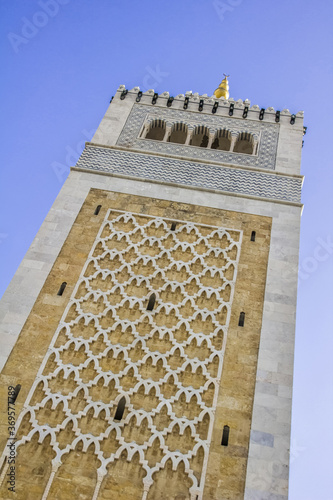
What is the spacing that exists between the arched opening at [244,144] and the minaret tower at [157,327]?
5.8 inches

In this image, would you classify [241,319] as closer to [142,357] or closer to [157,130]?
[142,357]

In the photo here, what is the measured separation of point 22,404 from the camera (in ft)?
19.9

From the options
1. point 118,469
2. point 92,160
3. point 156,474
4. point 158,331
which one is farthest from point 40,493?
point 92,160

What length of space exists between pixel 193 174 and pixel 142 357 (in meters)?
3.39

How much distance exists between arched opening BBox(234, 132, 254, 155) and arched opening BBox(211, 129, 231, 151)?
0.16 meters

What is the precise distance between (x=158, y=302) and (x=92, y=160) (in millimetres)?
3004

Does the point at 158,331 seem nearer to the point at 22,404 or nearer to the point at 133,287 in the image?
the point at 133,287

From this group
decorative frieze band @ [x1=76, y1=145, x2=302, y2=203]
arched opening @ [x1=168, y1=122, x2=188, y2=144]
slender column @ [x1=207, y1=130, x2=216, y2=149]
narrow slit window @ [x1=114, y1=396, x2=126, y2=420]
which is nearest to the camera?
narrow slit window @ [x1=114, y1=396, x2=126, y2=420]

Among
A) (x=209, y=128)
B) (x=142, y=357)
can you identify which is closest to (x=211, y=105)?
(x=209, y=128)

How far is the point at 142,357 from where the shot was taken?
6.47 meters

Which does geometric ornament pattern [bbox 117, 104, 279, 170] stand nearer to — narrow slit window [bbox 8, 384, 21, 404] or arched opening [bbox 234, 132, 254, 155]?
arched opening [bbox 234, 132, 254, 155]

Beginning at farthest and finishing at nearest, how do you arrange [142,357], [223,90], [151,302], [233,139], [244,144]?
1. [223,90]
2. [244,144]
3. [233,139]
4. [151,302]
5. [142,357]

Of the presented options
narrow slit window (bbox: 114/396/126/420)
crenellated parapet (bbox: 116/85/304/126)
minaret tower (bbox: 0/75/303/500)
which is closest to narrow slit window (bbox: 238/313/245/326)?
minaret tower (bbox: 0/75/303/500)

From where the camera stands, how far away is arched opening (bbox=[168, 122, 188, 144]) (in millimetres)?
9852
